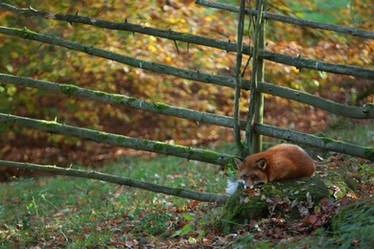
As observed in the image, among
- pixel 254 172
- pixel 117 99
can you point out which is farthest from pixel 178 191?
pixel 117 99

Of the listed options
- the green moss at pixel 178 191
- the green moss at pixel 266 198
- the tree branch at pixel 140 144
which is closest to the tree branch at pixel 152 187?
the green moss at pixel 178 191

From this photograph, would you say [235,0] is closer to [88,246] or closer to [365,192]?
[365,192]

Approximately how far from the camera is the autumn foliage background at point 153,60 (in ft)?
28.2

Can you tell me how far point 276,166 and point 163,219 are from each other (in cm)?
162

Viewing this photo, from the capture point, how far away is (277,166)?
4270 mm

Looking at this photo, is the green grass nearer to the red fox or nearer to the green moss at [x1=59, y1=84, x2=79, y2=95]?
the red fox

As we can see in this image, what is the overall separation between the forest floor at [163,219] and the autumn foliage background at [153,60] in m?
1.72

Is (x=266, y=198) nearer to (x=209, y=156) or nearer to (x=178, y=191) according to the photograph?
(x=209, y=156)

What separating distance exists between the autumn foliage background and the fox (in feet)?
10.5

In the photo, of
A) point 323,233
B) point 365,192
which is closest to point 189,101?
point 365,192

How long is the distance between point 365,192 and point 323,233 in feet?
5.01

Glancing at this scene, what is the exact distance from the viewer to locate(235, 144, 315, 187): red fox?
421 cm

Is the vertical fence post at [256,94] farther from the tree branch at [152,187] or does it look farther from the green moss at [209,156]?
the tree branch at [152,187]

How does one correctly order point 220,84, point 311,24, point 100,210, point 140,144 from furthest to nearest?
point 100,210 → point 220,84 → point 140,144 → point 311,24
